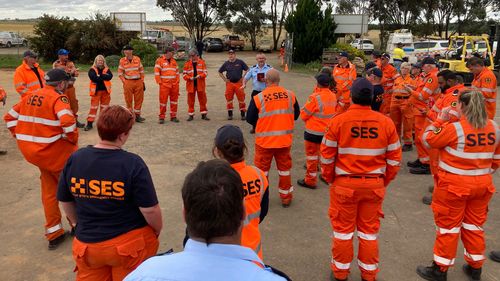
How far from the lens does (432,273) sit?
398 centimetres

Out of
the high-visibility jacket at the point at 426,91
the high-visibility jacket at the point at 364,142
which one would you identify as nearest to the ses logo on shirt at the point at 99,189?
the high-visibility jacket at the point at 364,142

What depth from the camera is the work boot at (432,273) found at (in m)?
3.93

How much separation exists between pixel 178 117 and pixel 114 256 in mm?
8972

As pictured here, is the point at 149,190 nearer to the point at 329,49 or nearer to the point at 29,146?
the point at 29,146

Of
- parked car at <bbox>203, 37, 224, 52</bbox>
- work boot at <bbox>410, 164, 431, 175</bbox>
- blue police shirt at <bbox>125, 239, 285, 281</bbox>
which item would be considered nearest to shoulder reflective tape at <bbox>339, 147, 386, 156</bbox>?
blue police shirt at <bbox>125, 239, 285, 281</bbox>

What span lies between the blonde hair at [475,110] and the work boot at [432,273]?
1.45m

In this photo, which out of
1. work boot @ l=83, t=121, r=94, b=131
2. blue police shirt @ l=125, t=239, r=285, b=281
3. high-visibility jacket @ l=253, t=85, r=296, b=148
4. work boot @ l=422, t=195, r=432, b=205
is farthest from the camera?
work boot @ l=83, t=121, r=94, b=131

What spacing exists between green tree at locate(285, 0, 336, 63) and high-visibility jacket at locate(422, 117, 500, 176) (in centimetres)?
2128

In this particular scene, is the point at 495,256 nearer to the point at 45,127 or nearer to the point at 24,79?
the point at 45,127

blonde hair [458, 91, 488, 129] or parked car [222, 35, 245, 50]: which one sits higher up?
A: parked car [222, 35, 245, 50]

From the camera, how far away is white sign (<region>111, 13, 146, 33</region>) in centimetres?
2708

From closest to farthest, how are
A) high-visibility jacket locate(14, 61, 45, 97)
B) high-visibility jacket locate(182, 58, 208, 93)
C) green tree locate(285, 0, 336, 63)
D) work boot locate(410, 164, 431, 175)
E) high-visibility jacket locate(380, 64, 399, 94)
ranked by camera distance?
work boot locate(410, 164, 431, 175) → high-visibility jacket locate(14, 61, 45, 97) → high-visibility jacket locate(380, 64, 399, 94) → high-visibility jacket locate(182, 58, 208, 93) → green tree locate(285, 0, 336, 63)

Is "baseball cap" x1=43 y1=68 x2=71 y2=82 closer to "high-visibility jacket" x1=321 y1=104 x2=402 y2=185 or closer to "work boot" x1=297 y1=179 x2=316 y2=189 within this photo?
"high-visibility jacket" x1=321 y1=104 x2=402 y2=185

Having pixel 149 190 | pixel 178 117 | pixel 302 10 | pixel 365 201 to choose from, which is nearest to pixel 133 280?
pixel 149 190
